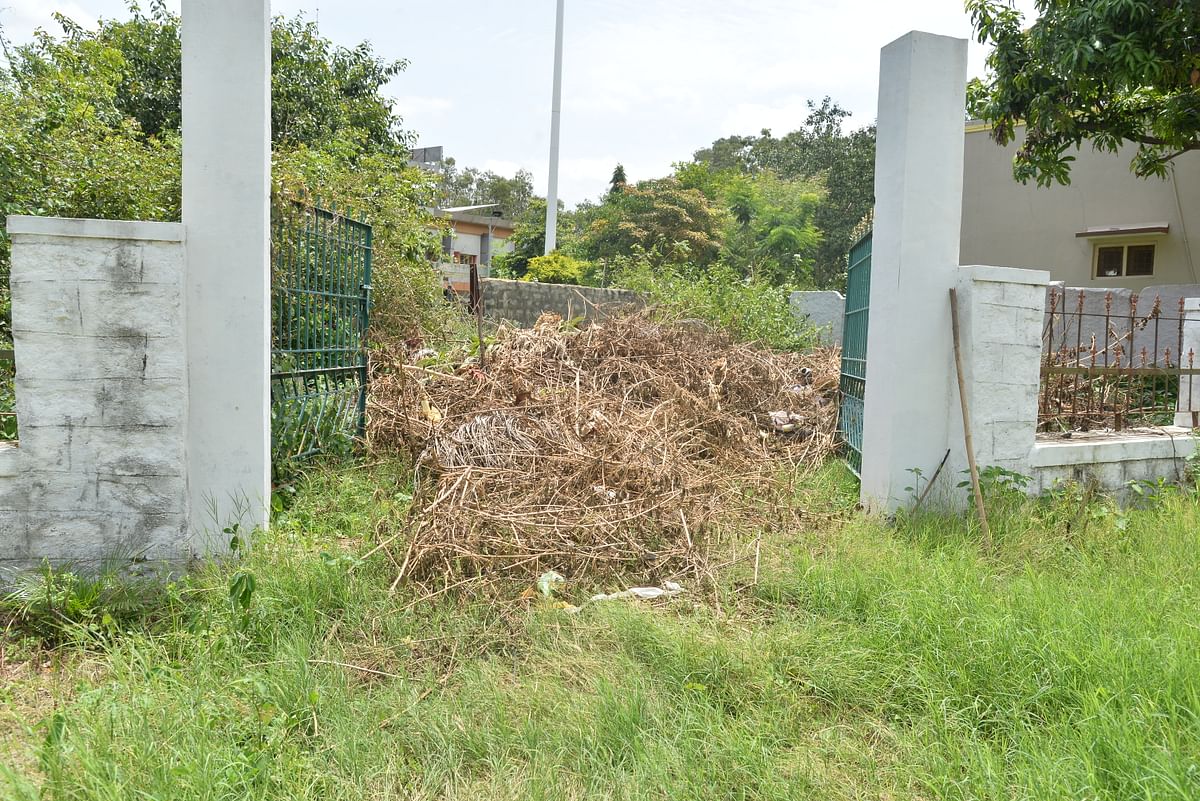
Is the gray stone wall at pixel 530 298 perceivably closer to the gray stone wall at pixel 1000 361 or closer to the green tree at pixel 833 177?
the gray stone wall at pixel 1000 361

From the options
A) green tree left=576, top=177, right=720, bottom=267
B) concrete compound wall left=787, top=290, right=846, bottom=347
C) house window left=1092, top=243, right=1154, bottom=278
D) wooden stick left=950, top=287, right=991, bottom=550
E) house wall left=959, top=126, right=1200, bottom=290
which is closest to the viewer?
wooden stick left=950, top=287, right=991, bottom=550

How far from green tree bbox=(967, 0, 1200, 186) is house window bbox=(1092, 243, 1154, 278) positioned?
18.4ft

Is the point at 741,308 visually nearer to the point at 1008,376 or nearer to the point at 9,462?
the point at 1008,376

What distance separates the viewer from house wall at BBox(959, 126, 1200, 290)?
46.1 ft

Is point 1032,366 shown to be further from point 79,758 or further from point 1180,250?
point 1180,250

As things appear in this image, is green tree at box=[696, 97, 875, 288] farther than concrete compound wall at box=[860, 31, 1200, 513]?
Yes

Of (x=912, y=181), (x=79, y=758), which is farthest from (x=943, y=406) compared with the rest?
(x=79, y=758)

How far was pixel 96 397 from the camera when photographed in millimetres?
3725

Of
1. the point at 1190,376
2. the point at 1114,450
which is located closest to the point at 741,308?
the point at 1190,376

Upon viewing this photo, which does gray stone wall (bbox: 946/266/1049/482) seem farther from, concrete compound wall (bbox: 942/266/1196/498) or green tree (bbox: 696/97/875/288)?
green tree (bbox: 696/97/875/288)

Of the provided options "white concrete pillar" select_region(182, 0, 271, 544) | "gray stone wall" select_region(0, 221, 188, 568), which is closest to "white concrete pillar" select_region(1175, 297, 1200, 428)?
"white concrete pillar" select_region(182, 0, 271, 544)

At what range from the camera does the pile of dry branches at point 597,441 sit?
4027 millimetres

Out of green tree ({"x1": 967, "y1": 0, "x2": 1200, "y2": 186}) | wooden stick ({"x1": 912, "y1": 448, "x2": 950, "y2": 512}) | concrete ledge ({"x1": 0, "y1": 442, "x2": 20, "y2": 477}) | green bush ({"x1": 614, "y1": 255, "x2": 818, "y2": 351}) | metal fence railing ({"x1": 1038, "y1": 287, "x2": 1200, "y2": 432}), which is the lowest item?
wooden stick ({"x1": 912, "y1": 448, "x2": 950, "y2": 512})

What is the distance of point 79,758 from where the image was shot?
7.66 feet
